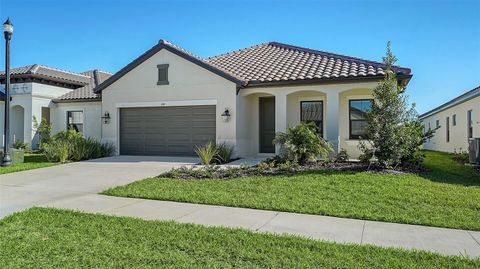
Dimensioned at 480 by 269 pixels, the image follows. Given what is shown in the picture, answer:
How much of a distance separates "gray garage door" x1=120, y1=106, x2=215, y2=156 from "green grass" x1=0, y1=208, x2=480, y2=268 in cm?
994

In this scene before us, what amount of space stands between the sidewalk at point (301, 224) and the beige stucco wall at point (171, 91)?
7917 millimetres

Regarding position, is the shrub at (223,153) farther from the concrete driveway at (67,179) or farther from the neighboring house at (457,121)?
the neighboring house at (457,121)

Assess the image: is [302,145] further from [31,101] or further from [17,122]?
[17,122]

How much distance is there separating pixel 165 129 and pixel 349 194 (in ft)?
34.0

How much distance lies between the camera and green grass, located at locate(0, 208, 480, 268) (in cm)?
397

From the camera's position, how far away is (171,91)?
51.2ft

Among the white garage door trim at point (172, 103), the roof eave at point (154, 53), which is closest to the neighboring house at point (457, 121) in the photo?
the roof eave at point (154, 53)

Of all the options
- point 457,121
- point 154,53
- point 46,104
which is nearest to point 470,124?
point 457,121

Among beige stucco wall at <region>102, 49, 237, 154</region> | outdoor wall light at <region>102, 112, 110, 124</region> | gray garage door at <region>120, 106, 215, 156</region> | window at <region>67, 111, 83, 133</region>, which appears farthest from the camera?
window at <region>67, 111, 83, 133</region>

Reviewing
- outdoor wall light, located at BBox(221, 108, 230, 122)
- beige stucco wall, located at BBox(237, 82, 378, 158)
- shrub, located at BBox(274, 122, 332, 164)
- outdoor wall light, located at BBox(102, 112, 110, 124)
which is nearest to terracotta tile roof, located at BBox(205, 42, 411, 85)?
beige stucco wall, located at BBox(237, 82, 378, 158)

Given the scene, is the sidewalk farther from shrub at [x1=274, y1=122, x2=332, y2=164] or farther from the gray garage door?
the gray garage door

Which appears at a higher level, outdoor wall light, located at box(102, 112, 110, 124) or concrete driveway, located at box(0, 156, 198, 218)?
outdoor wall light, located at box(102, 112, 110, 124)

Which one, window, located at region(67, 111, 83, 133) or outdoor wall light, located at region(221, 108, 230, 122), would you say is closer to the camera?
outdoor wall light, located at region(221, 108, 230, 122)

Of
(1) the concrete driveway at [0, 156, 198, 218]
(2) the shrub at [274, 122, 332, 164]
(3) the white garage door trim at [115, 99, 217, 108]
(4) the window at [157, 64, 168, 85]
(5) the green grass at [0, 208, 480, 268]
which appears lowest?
(5) the green grass at [0, 208, 480, 268]
